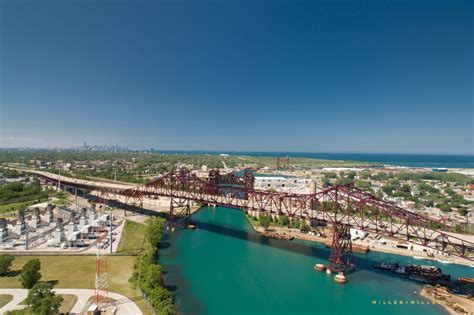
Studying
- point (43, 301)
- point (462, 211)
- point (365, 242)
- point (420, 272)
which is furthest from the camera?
point (462, 211)

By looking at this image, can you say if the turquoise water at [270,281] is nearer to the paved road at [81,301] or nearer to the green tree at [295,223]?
the paved road at [81,301]

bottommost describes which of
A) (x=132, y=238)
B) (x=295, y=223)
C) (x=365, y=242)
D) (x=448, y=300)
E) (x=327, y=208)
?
(x=448, y=300)

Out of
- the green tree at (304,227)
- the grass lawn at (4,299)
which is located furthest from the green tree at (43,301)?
the green tree at (304,227)

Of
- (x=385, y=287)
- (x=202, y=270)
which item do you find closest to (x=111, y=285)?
(x=202, y=270)

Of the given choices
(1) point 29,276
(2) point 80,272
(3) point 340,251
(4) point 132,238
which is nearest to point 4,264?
(1) point 29,276

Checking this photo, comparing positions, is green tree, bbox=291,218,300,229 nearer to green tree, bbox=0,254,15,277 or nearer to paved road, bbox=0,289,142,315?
→ paved road, bbox=0,289,142,315

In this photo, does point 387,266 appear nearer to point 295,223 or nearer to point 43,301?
point 295,223
